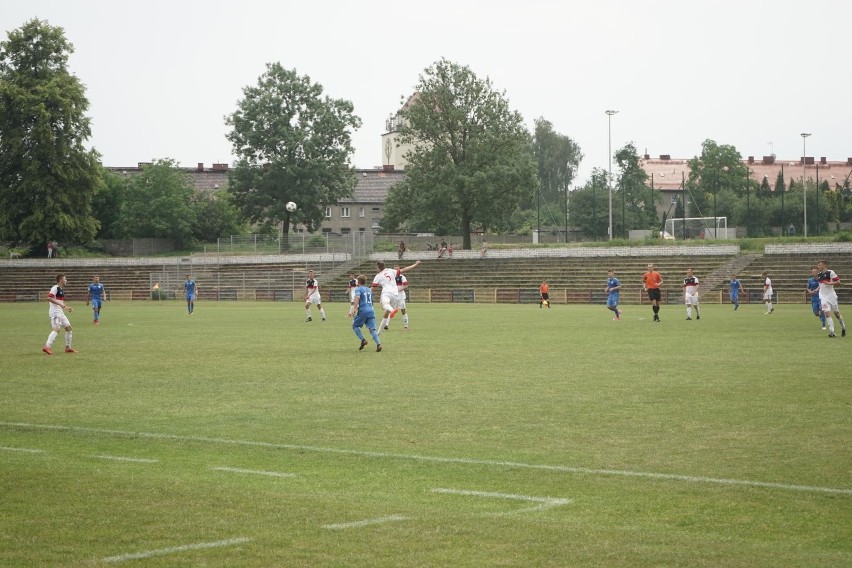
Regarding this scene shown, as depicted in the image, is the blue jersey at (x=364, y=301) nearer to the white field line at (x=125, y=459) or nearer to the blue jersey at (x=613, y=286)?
the white field line at (x=125, y=459)

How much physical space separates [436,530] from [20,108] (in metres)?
82.7

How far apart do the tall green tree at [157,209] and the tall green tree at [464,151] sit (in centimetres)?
2531

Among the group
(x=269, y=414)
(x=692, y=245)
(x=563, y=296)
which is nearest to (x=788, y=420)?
(x=269, y=414)

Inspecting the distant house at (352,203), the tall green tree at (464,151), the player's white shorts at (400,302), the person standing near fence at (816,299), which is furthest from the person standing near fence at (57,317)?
the distant house at (352,203)

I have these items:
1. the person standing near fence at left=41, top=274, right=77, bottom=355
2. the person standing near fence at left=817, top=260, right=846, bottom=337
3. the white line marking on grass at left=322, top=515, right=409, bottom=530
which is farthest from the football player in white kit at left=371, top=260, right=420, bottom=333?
the white line marking on grass at left=322, top=515, right=409, bottom=530

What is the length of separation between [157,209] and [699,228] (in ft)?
156

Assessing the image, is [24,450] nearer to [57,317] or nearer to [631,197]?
[57,317]

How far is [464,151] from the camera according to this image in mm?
82688

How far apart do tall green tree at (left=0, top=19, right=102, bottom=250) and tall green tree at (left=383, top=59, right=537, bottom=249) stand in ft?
85.6

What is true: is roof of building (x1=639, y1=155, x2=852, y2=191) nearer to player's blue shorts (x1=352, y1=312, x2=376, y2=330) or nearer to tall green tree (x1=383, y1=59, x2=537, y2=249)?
tall green tree (x1=383, y1=59, x2=537, y2=249)

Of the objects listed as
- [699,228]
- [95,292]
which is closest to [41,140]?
[95,292]

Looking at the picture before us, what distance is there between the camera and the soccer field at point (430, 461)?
706 cm

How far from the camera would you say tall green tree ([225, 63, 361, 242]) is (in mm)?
90875

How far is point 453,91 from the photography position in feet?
272
